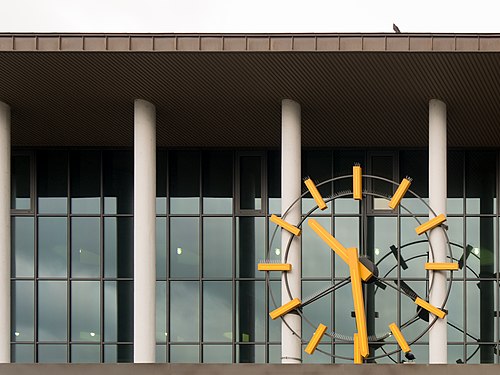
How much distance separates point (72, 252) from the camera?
28281 mm

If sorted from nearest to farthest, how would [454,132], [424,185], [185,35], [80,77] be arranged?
[185,35] → [80,77] → [454,132] → [424,185]

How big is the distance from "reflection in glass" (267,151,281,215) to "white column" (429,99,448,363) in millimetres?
6199

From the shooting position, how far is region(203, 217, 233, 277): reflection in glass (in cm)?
2783

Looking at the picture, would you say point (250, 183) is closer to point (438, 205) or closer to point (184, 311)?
point (184, 311)

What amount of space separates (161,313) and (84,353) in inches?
112

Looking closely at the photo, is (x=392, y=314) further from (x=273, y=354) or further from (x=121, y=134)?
(x=121, y=134)

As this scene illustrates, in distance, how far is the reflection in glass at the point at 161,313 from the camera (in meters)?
27.6

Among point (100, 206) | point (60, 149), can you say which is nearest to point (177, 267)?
point (100, 206)

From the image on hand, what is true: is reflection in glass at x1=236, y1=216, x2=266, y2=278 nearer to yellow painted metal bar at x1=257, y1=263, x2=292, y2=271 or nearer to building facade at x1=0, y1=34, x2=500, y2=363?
building facade at x1=0, y1=34, x2=500, y2=363

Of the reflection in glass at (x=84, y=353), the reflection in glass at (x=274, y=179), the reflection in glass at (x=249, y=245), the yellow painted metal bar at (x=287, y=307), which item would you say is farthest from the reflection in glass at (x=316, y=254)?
the reflection in glass at (x=84, y=353)

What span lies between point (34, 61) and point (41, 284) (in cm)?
930

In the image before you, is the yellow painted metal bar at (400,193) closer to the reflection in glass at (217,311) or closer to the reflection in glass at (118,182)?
the reflection in glass at (217,311)

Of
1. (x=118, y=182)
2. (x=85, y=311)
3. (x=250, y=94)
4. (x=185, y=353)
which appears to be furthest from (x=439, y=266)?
(x=85, y=311)

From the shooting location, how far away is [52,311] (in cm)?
2803
